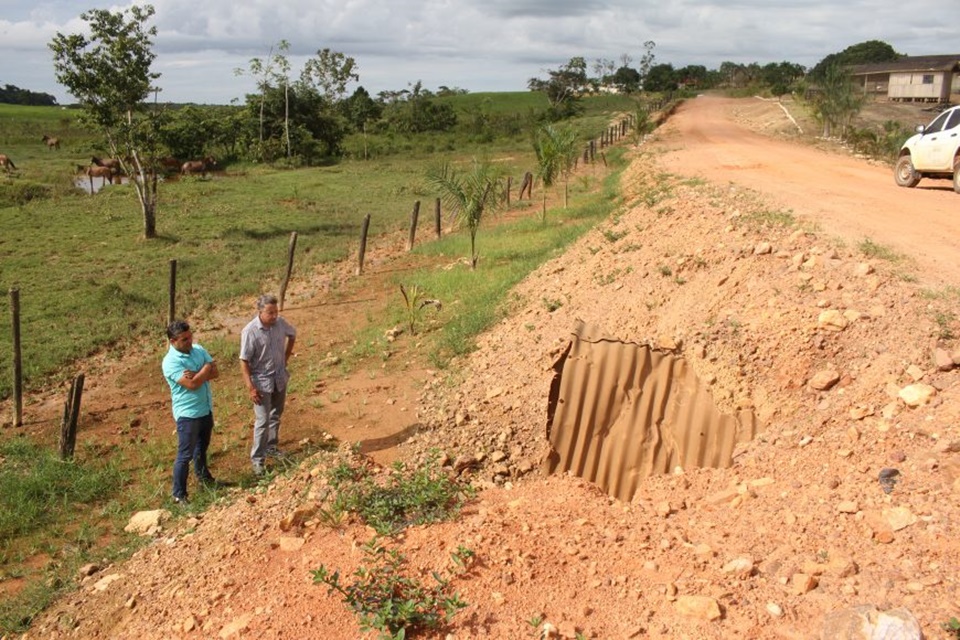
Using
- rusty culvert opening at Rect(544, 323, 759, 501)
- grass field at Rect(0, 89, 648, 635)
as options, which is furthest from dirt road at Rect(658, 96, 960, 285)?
grass field at Rect(0, 89, 648, 635)

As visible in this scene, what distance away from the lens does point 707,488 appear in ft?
16.1

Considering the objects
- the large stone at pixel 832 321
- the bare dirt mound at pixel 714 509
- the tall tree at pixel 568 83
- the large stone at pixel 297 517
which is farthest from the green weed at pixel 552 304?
the tall tree at pixel 568 83

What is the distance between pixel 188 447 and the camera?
6.19 m

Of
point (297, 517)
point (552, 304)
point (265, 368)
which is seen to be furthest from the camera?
point (552, 304)

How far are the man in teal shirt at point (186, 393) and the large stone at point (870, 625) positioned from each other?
475cm

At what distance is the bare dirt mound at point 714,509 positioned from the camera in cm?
379

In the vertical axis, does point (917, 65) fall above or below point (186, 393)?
above

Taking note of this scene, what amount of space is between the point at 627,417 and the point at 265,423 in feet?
10.6

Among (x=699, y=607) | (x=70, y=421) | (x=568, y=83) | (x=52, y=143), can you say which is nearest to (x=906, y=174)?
(x=699, y=607)

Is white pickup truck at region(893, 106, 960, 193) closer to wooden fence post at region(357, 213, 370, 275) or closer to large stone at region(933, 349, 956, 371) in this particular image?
large stone at region(933, 349, 956, 371)

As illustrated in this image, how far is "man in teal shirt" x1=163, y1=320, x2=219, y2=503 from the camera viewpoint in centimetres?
604

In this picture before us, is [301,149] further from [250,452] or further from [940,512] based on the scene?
[940,512]

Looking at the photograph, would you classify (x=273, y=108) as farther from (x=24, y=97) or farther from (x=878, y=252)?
(x=24, y=97)

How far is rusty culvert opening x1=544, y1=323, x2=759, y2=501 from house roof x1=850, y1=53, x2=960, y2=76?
124 feet
